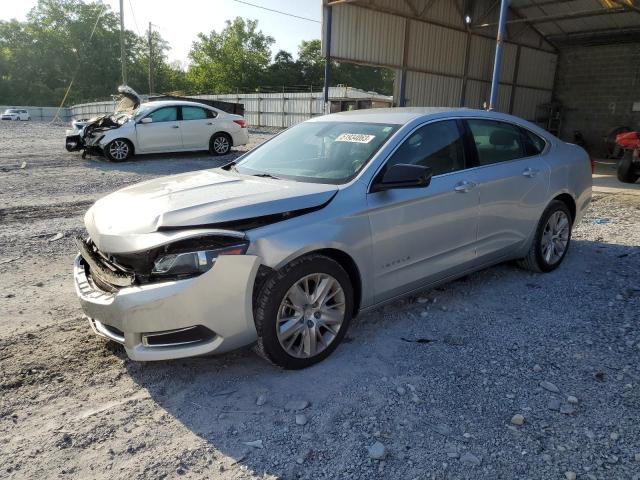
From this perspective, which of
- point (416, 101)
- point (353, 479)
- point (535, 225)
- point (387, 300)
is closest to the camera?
point (353, 479)

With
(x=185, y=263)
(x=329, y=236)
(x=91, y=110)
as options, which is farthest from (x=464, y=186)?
(x=91, y=110)

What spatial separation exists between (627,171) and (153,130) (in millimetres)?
11490

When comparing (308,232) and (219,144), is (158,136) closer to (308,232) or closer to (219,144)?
(219,144)

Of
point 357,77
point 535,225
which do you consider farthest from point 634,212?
point 357,77

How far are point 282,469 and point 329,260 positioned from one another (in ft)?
4.10

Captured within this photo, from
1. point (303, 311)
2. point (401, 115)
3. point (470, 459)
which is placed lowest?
point (470, 459)

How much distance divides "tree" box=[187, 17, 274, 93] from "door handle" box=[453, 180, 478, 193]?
191ft

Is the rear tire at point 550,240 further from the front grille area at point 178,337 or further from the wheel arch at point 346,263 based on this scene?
the front grille area at point 178,337

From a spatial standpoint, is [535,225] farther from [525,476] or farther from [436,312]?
[525,476]

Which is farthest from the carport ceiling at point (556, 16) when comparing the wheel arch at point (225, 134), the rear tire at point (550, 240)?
the rear tire at point (550, 240)

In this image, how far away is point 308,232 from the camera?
3.03 m

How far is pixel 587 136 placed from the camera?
2205cm

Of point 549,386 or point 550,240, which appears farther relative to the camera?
point 550,240

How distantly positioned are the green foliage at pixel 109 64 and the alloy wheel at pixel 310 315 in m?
57.8
